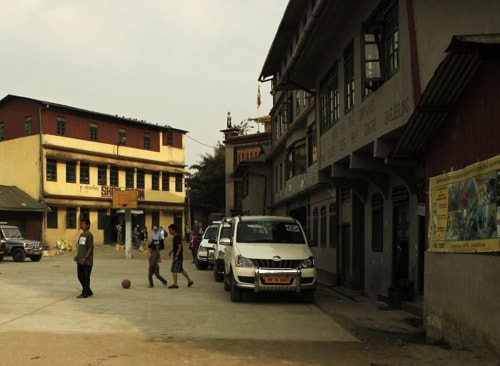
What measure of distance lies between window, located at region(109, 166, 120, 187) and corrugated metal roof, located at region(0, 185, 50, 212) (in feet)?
23.1

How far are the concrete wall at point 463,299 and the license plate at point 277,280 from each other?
4639mm

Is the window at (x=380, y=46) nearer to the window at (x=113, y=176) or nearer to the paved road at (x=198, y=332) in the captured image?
the paved road at (x=198, y=332)

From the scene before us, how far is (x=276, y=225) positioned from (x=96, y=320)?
5854mm

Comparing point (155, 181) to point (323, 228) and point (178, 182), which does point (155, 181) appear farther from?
point (323, 228)

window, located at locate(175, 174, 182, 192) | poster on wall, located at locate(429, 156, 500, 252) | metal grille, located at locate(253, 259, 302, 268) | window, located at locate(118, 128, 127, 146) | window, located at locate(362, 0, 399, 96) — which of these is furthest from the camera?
window, located at locate(175, 174, 182, 192)

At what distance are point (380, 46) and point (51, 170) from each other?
37957 millimetres

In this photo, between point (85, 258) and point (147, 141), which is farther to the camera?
point (147, 141)

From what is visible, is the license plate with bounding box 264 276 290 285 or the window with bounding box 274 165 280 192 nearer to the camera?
the license plate with bounding box 264 276 290 285

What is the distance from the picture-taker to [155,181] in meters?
54.3

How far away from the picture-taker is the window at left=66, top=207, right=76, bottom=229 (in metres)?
46.8

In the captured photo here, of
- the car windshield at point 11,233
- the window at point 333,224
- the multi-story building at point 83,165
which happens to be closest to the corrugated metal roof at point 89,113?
the multi-story building at point 83,165

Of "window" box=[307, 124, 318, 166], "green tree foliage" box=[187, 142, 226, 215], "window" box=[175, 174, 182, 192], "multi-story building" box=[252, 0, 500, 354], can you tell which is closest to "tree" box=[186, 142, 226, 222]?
"green tree foliage" box=[187, 142, 226, 215]

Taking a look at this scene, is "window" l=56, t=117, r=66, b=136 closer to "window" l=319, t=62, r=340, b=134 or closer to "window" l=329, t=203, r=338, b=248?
"window" l=329, t=203, r=338, b=248

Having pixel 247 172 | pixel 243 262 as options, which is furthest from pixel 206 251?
pixel 247 172
